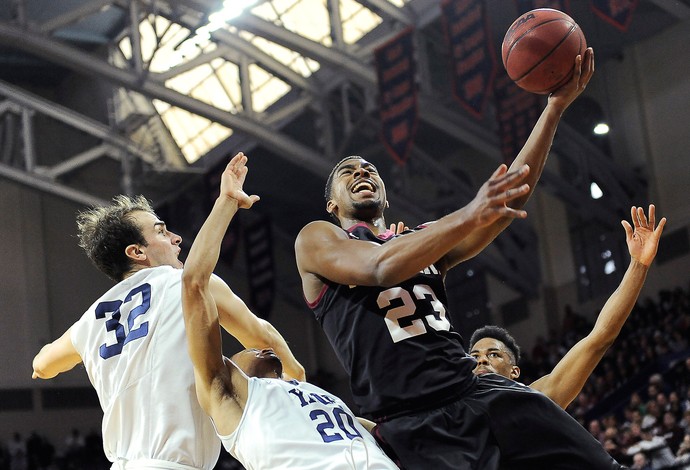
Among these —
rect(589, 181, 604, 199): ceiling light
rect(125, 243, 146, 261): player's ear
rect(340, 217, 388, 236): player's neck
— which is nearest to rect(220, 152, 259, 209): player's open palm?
rect(340, 217, 388, 236): player's neck

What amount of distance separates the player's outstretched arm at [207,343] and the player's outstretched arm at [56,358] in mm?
744

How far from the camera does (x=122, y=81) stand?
1744cm

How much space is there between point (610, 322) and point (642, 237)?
39 centimetres

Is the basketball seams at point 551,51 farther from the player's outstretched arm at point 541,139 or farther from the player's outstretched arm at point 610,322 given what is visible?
the player's outstretched arm at point 610,322

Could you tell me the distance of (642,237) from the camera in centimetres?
443

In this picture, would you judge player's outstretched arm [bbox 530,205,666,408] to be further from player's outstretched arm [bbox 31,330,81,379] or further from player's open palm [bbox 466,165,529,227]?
player's outstretched arm [bbox 31,330,81,379]

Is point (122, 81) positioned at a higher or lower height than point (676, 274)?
higher

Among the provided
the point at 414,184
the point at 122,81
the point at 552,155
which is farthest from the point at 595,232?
Answer: the point at 122,81

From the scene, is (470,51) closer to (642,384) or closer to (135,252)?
(642,384)

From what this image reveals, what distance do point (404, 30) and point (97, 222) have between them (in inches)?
509

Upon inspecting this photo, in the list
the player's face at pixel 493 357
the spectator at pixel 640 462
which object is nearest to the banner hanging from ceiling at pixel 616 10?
the spectator at pixel 640 462

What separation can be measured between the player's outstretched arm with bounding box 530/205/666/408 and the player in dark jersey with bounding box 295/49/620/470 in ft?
3.09

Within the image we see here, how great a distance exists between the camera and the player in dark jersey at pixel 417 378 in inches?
134

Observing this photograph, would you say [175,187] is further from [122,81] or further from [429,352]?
[429,352]
